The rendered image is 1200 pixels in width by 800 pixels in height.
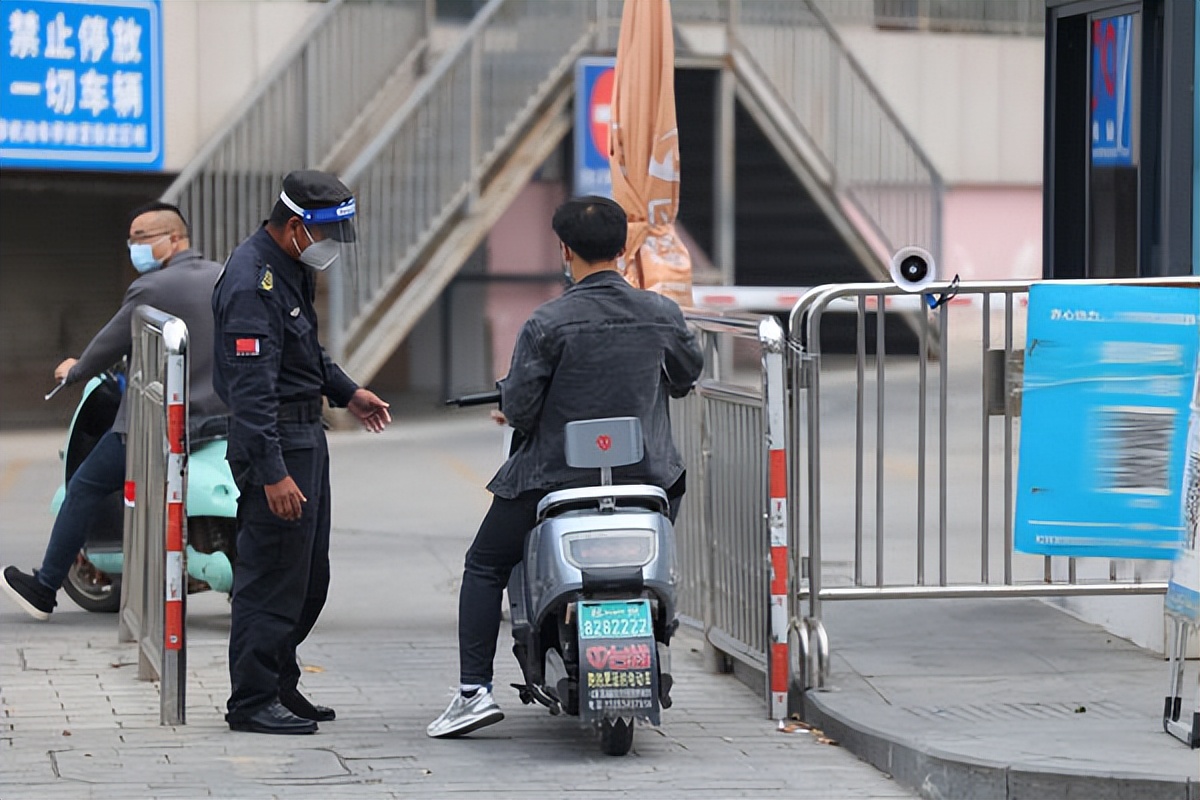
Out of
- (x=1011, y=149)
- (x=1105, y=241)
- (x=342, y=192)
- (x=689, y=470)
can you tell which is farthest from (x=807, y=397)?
(x=1011, y=149)

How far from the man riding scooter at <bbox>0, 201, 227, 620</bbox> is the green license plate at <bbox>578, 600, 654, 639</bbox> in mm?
2513

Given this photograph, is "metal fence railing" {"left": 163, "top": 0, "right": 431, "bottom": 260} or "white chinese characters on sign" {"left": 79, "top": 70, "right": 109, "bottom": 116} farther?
"metal fence railing" {"left": 163, "top": 0, "right": 431, "bottom": 260}

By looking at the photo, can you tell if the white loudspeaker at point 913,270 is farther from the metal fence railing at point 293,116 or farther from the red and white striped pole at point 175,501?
the metal fence railing at point 293,116

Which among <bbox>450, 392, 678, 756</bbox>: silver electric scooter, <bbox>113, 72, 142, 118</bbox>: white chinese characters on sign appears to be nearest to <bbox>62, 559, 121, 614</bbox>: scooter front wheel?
<bbox>450, 392, 678, 756</bbox>: silver electric scooter

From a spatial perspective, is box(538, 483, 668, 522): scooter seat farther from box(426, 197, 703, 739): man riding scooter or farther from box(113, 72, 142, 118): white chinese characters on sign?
box(113, 72, 142, 118): white chinese characters on sign

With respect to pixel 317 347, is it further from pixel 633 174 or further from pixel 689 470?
pixel 633 174

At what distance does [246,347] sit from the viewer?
242 inches

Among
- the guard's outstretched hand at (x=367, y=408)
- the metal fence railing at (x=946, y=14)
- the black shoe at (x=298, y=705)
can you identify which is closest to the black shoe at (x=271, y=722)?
the black shoe at (x=298, y=705)

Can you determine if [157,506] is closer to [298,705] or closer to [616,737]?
Answer: [298,705]

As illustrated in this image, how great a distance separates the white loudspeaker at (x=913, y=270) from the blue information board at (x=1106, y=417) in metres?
0.34

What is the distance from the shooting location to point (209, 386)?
7957 millimetres

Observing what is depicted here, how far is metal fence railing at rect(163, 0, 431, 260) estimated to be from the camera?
52.9 ft

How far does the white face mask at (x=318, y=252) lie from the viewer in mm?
6344

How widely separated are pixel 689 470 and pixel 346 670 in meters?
1.45
